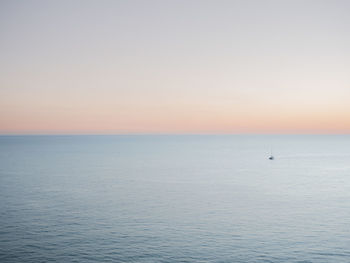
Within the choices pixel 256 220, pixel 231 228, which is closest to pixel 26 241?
pixel 231 228

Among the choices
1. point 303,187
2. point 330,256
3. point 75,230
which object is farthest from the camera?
point 303,187

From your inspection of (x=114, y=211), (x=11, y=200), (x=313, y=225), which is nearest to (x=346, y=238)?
(x=313, y=225)

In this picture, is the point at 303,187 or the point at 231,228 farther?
the point at 303,187

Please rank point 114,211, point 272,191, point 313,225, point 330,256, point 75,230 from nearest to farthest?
point 330,256 → point 75,230 → point 313,225 → point 114,211 → point 272,191

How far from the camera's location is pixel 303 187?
96875 mm

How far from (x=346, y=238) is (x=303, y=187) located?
4637 cm

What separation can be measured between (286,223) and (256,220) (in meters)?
5.49

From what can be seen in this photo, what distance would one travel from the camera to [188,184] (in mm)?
102250

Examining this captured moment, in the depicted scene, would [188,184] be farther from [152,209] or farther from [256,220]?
[256,220]

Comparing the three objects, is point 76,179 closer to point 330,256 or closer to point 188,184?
point 188,184

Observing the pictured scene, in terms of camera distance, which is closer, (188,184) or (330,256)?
(330,256)

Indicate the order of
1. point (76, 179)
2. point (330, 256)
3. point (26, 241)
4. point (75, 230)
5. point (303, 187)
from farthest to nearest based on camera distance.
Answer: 1. point (76, 179)
2. point (303, 187)
3. point (75, 230)
4. point (26, 241)
5. point (330, 256)

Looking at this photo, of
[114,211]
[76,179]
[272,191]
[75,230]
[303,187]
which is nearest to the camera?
[75,230]

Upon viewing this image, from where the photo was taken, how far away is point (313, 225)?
58.6 meters
